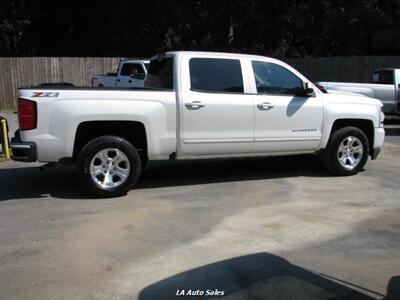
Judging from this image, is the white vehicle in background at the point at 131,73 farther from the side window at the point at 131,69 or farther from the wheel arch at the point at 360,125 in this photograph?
the wheel arch at the point at 360,125

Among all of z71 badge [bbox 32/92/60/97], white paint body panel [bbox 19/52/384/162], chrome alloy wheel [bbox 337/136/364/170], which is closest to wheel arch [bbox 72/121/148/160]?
white paint body panel [bbox 19/52/384/162]

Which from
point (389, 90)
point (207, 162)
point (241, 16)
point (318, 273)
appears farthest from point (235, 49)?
point (318, 273)

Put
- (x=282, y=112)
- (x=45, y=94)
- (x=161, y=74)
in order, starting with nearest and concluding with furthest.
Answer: (x=45, y=94)
(x=282, y=112)
(x=161, y=74)

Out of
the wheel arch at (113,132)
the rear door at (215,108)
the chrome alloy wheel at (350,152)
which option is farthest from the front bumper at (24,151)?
the chrome alloy wheel at (350,152)

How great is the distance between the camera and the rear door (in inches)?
299

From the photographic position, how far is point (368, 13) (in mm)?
28641

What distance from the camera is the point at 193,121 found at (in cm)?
758

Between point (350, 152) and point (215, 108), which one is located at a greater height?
point (215, 108)

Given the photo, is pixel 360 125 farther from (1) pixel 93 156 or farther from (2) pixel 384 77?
(2) pixel 384 77

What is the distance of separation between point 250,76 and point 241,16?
74.2ft

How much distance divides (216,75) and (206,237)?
3009mm

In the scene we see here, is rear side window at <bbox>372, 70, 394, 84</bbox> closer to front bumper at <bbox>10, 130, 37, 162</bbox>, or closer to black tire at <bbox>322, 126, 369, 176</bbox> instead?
black tire at <bbox>322, 126, 369, 176</bbox>

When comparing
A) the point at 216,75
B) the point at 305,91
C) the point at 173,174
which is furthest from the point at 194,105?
the point at 305,91

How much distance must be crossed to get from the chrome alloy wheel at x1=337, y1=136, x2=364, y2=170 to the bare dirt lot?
33 cm
